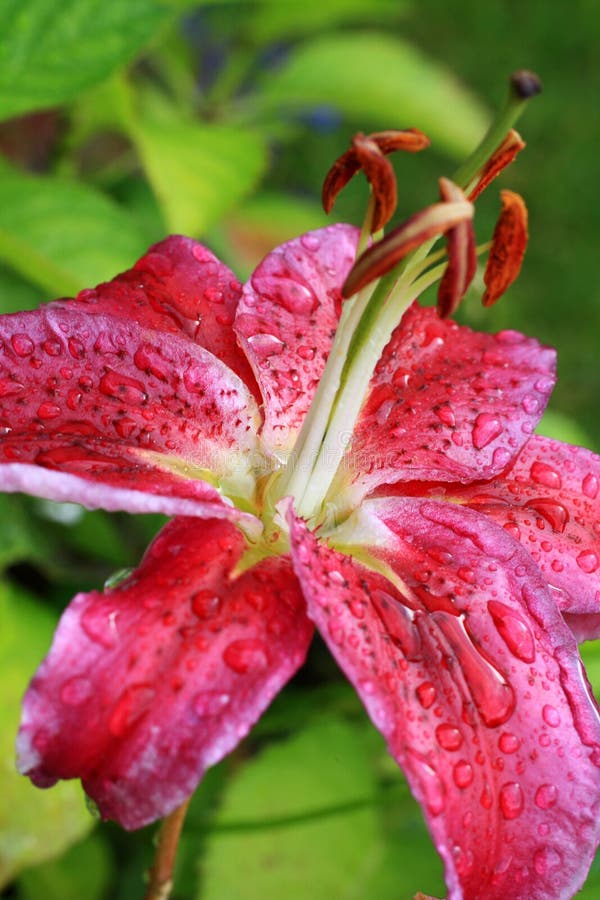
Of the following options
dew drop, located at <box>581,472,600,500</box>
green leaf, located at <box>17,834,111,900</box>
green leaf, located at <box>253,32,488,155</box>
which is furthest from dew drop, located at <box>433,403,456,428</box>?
green leaf, located at <box>253,32,488,155</box>

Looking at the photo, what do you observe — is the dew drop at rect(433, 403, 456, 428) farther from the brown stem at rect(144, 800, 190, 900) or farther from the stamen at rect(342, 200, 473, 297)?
the brown stem at rect(144, 800, 190, 900)

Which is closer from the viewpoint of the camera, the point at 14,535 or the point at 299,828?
the point at 14,535

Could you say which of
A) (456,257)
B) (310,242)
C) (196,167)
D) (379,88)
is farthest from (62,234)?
(379,88)

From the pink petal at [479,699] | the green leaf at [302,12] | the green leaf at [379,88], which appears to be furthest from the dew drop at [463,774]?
the green leaf at [302,12]

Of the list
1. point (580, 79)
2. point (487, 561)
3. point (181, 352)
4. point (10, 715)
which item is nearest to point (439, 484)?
point (487, 561)

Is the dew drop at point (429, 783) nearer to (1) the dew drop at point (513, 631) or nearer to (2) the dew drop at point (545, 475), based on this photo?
(1) the dew drop at point (513, 631)

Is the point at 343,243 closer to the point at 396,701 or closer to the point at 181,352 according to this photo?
the point at 181,352

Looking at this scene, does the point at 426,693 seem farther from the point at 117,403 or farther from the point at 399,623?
the point at 117,403
